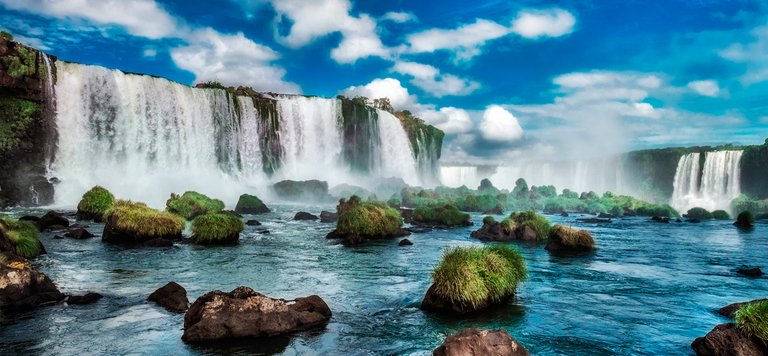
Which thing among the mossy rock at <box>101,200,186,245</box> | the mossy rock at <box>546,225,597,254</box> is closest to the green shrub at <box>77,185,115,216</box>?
the mossy rock at <box>101,200,186,245</box>

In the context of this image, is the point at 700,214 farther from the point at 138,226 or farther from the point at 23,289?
the point at 23,289

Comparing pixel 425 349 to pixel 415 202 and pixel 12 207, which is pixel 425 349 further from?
pixel 415 202

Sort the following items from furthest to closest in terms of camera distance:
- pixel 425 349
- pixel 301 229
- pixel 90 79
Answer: pixel 90 79 < pixel 301 229 < pixel 425 349

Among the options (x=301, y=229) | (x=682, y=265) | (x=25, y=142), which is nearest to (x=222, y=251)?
(x=301, y=229)

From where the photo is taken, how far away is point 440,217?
39625mm

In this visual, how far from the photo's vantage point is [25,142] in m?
46.9

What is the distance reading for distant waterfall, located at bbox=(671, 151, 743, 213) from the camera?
7525 cm

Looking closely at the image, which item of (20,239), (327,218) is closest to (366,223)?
(327,218)

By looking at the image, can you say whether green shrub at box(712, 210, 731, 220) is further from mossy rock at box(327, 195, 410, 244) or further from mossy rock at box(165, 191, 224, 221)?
mossy rock at box(165, 191, 224, 221)

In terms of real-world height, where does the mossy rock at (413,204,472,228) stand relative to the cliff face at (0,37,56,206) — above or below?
below

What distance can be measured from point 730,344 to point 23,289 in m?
14.9

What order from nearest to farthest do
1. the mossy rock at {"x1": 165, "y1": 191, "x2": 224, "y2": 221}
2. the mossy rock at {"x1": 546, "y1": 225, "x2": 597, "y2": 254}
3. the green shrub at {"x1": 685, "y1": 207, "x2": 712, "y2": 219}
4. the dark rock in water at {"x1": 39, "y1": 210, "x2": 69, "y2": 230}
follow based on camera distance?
1. the mossy rock at {"x1": 546, "y1": 225, "x2": 597, "y2": 254}
2. the dark rock in water at {"x1": 39, "y1": 210, "x2": 69, "y2": 230}
3. the mossy rock at {"x1": 165, "y1": 191, "x2": 224, "y2": 221}
4. the green shrub at {"x1": 685, "y1": 207, "x2": 712, "y2": 219}

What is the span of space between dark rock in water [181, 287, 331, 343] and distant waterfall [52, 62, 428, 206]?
40.0m

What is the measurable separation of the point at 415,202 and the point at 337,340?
51410 mm
